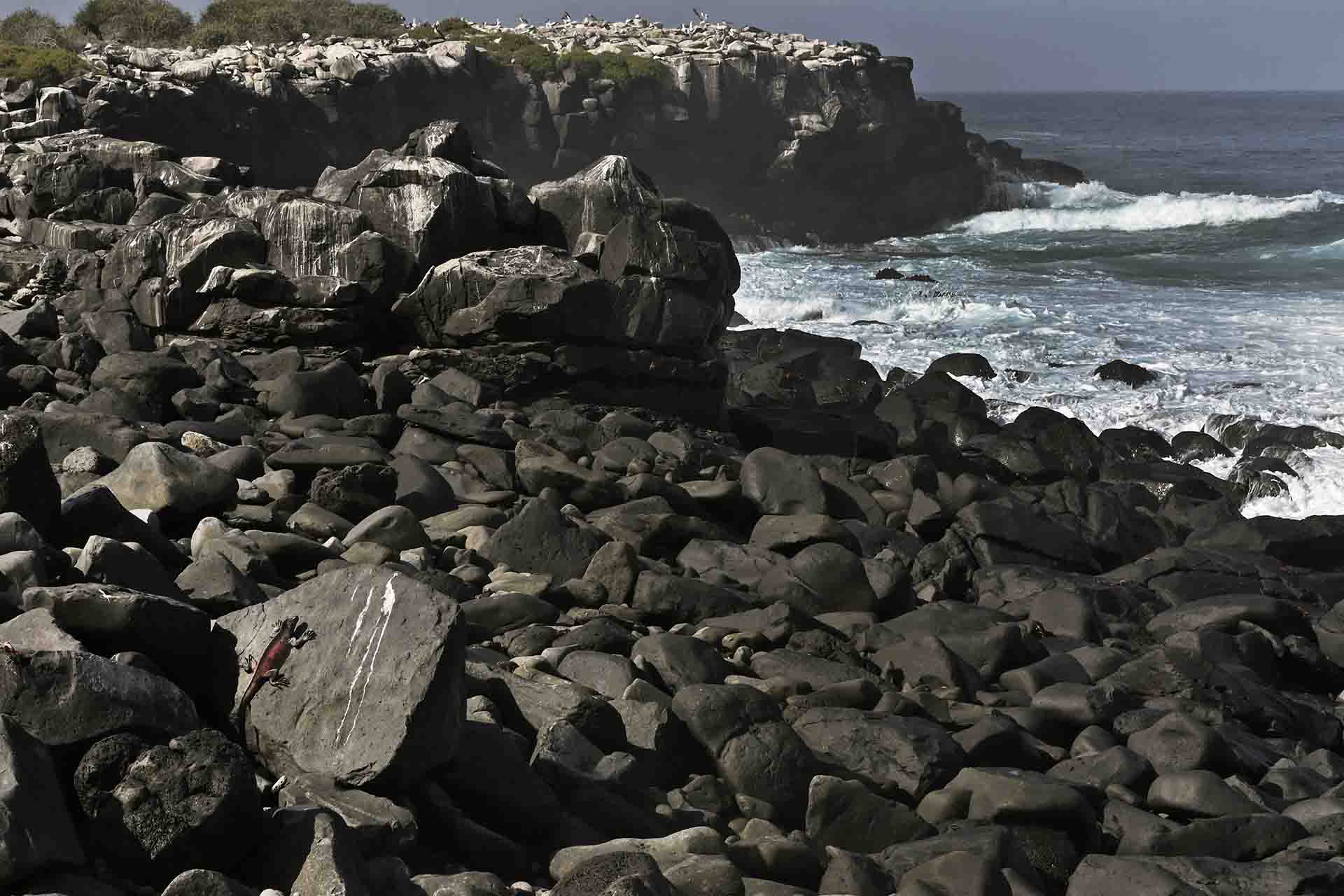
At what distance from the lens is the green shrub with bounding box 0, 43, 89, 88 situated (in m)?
28.1

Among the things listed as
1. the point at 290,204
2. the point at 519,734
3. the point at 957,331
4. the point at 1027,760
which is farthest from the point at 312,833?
the point at 957,331

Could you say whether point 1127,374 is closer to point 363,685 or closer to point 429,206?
point 429,206

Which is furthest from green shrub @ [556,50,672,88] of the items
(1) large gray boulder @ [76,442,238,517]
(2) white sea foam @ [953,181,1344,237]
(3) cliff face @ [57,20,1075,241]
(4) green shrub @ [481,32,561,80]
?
(1) large gray boulder @ [76,442,238,517]

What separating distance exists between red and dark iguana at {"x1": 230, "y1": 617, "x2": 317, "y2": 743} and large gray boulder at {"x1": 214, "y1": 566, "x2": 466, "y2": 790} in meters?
0.02

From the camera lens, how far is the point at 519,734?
226 inches

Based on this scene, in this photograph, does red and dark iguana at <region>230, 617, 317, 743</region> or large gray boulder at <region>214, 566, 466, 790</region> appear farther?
red and dark iguana at <region>230, 617, 317, 743</region>

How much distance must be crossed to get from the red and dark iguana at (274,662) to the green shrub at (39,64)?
25.1 m

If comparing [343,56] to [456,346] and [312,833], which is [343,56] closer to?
[456,346]

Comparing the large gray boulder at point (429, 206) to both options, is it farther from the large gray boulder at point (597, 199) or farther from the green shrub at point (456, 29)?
the green shrub at point (456, 29)

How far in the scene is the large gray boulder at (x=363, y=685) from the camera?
4.69m

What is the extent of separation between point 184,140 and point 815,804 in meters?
29.6

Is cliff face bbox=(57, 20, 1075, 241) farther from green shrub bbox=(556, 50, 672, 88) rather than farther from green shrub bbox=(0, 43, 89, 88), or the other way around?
green shrub bbox=(0, 43, 89, 88)

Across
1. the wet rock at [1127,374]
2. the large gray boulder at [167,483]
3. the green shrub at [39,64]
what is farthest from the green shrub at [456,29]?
the large gray boulder at [167,483]

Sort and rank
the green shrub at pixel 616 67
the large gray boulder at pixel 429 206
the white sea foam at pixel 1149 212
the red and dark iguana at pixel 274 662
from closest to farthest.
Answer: the red and dark iguana at pixel 274 662, the large gray boulder at pixel 429 206, the green shrub at pixel 616 67, the white sea foam at pixel 1149 212
